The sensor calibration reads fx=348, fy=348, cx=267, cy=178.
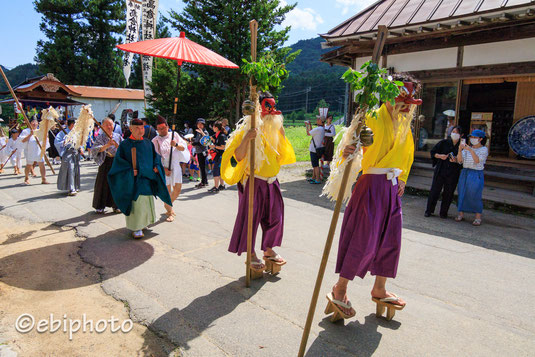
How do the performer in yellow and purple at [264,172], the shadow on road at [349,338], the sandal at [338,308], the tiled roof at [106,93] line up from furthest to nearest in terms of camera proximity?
1. the tiled roof at [106,93]
2. the performer in yellow and purple at [264,172]
3. the sandal at [338,308]
4. the shadow on road at [349,338]

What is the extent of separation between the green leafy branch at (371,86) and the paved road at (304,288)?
1907mm

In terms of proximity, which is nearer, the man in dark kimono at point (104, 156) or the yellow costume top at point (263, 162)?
the yellow costume top at point (263, 162)

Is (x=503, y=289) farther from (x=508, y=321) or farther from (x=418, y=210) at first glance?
(x=418, y=210)

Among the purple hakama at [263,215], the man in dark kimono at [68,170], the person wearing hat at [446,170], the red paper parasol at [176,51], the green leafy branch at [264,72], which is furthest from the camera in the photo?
the man in dark kimono at [68,170]

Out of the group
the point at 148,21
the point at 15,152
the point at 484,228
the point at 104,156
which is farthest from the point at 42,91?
the point at 484,228

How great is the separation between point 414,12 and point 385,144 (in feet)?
23.7

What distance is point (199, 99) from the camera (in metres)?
13.9

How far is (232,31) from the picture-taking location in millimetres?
12719

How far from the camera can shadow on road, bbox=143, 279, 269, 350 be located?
289 cm

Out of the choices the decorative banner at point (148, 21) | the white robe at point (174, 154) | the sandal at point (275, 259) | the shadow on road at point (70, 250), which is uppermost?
the decorative banner at point (148, 21)

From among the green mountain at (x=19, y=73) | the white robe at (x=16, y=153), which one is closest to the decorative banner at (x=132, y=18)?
the white robe at (x=16, y=153)

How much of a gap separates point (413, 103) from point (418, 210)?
16.4 feet

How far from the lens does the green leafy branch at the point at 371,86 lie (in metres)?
2.43

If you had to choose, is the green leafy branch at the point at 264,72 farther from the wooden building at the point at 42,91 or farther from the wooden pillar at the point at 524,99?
the wooden building at the point at 42,91
